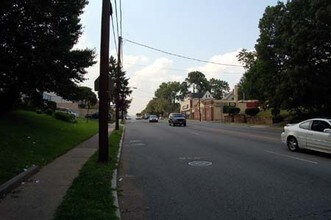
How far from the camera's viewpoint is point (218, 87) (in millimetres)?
182250

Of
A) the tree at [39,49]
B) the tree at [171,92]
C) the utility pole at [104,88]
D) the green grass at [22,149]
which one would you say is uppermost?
the tree at [171,92]

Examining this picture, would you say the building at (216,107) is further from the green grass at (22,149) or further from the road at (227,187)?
the road at (227,187)

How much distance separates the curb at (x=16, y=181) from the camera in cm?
926

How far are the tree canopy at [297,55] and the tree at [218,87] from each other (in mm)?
129407

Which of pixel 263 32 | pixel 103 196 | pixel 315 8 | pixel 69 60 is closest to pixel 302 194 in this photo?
pixel 103 196

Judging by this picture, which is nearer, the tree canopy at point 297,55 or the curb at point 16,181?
the curb at point 16,181

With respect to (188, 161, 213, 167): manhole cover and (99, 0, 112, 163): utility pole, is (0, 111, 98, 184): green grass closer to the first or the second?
(99, 0, 112, 163): utility pole

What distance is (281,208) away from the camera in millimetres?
8281

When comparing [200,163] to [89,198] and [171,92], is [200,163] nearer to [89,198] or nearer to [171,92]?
[89,198]

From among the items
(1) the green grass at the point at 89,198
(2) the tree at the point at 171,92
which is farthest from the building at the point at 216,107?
(1) the green grass at the point at 89,198

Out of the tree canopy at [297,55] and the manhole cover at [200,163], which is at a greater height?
the tree canopy at [297,55]

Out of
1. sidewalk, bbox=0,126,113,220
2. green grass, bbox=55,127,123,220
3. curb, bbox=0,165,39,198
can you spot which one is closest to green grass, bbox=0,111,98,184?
curb, bbox=0,165,39,198

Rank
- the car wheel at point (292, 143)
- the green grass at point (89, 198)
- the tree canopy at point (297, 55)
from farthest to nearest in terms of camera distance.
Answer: the tree canopy at point (297, 55)
the car wheel at point (292, 143)
the green grass at point (89, 198)

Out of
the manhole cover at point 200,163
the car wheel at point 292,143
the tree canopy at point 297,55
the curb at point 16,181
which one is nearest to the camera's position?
the curb at point 16,181
